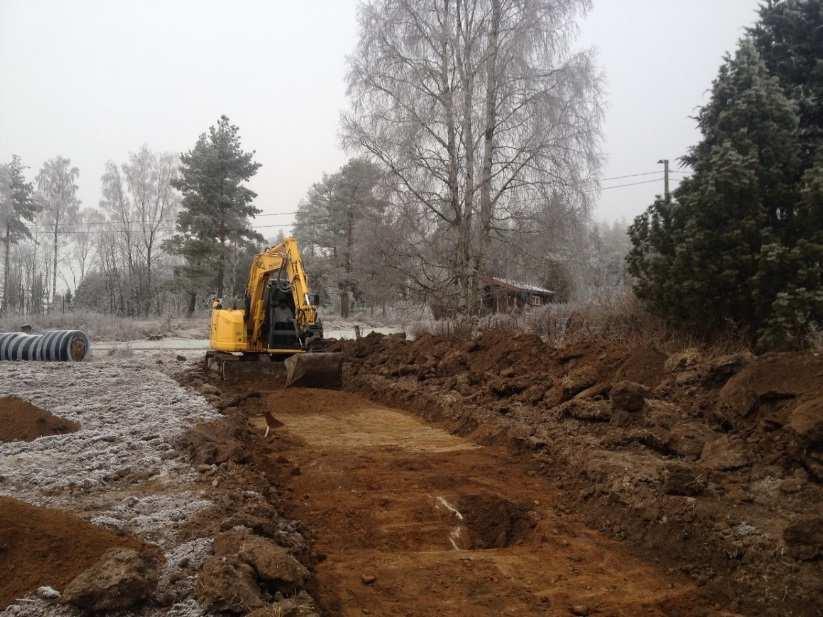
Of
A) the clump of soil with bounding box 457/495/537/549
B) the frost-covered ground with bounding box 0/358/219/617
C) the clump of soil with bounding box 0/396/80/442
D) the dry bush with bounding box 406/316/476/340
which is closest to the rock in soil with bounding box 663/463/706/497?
the clump of soil with bounding box 457/495/537/549

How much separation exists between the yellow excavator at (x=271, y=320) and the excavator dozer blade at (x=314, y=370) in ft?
3.35

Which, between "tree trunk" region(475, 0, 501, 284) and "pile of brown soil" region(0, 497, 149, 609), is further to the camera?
"tree trunk" region(475, 0, 501, 284)

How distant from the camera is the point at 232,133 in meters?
35.8

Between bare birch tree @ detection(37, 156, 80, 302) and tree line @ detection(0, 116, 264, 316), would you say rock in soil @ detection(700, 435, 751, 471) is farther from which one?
bare birch tree @ detection(37, 156, 80, 302)

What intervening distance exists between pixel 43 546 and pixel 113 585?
2.10 feet

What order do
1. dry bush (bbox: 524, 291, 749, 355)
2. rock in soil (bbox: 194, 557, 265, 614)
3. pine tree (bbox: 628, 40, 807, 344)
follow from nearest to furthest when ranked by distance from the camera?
rock in soil (bbox: 194, 557, 265, 614) → pine tree (bbox: 628, 40, 807, 344) → dry bush (bbox: 524, 291, 749, 355)

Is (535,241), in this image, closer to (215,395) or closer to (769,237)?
(769,237)

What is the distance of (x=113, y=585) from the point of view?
263 cm

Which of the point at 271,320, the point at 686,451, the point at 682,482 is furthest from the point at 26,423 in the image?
the point at 271,320

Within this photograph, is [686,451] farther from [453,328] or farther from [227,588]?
[453,328]

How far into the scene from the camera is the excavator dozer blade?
38.4 ft

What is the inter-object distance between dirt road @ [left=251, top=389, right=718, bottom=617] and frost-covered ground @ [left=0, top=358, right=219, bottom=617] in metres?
0.92

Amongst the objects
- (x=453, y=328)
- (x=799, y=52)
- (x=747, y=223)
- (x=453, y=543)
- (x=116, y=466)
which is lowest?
(x=453, y=543)

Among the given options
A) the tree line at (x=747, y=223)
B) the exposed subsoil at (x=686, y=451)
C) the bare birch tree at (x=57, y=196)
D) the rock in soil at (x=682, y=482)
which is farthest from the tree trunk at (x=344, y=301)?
the rock in soil at (x=682, y=482)
